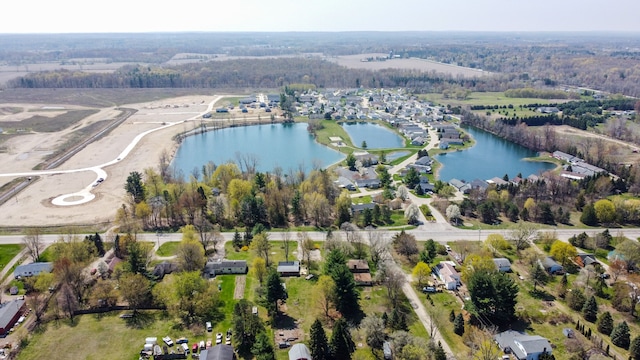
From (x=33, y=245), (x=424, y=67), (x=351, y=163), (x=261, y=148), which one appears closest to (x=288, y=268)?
(x=33, y=245)

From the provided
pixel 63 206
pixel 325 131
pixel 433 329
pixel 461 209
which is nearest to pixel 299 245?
pixel 433 329

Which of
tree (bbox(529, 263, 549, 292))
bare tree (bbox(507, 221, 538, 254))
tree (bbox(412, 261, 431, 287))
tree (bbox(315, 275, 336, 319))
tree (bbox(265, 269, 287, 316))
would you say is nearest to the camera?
tree (bbox(265, 269, 287, 316))

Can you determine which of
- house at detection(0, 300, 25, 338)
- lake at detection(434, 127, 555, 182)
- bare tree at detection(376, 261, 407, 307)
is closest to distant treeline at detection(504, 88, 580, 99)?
lake at detection(434, 127, 555, 182)

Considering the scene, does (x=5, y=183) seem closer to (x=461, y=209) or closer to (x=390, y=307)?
(x=390, y=307)

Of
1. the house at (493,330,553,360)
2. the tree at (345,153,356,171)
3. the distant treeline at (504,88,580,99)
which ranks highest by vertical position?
the distant treeline at (504,88,580,99)

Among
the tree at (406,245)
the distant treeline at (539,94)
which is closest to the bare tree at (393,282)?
the tree at (406,245)

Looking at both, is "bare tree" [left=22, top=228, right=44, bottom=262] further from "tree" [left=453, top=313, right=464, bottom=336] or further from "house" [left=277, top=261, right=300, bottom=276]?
"tree" [left=453, top=313, right=464, bottom=336]
